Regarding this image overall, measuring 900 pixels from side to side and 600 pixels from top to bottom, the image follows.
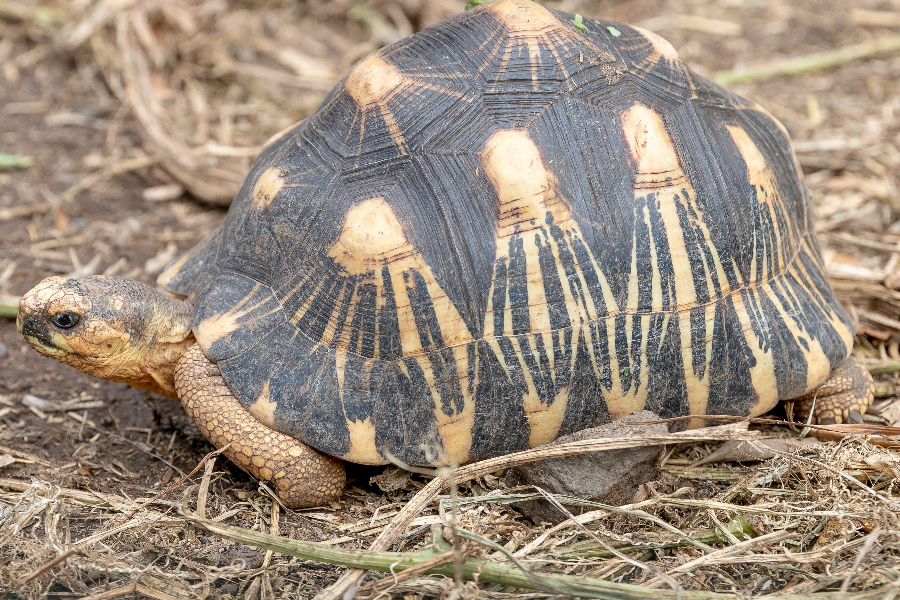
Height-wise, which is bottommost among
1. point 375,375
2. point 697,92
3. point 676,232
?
point 375,375

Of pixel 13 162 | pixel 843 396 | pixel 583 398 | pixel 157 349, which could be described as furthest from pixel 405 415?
pixel 13 162

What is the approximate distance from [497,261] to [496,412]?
0.49 meters

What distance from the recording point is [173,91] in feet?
17.4

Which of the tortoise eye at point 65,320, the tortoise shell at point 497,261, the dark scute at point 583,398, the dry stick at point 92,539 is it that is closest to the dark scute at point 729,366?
the tortoise shell at point 497,261

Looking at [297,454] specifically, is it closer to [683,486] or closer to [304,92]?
[683,486]

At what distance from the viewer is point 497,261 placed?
2.48 meters

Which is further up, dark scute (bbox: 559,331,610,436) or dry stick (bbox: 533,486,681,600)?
dark scute (bbox: 559,331,610,436)

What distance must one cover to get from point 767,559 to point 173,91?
4659 millimetres

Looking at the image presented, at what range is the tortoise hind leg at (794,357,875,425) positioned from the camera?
2.95 metres

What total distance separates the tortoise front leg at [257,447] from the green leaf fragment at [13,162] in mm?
2750

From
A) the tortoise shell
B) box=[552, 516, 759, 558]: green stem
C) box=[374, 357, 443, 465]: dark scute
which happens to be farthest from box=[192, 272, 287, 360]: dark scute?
box=[552, 516, 759, 558]: green stem

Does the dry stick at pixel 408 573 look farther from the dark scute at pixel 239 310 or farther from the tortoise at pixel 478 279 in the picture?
the dark scute at pixel 239 310

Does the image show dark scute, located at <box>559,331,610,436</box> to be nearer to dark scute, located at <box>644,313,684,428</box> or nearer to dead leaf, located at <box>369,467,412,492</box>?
dark scute, located at <box>644,313,684,428</box>

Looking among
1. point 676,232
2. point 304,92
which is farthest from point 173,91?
point 676,232
